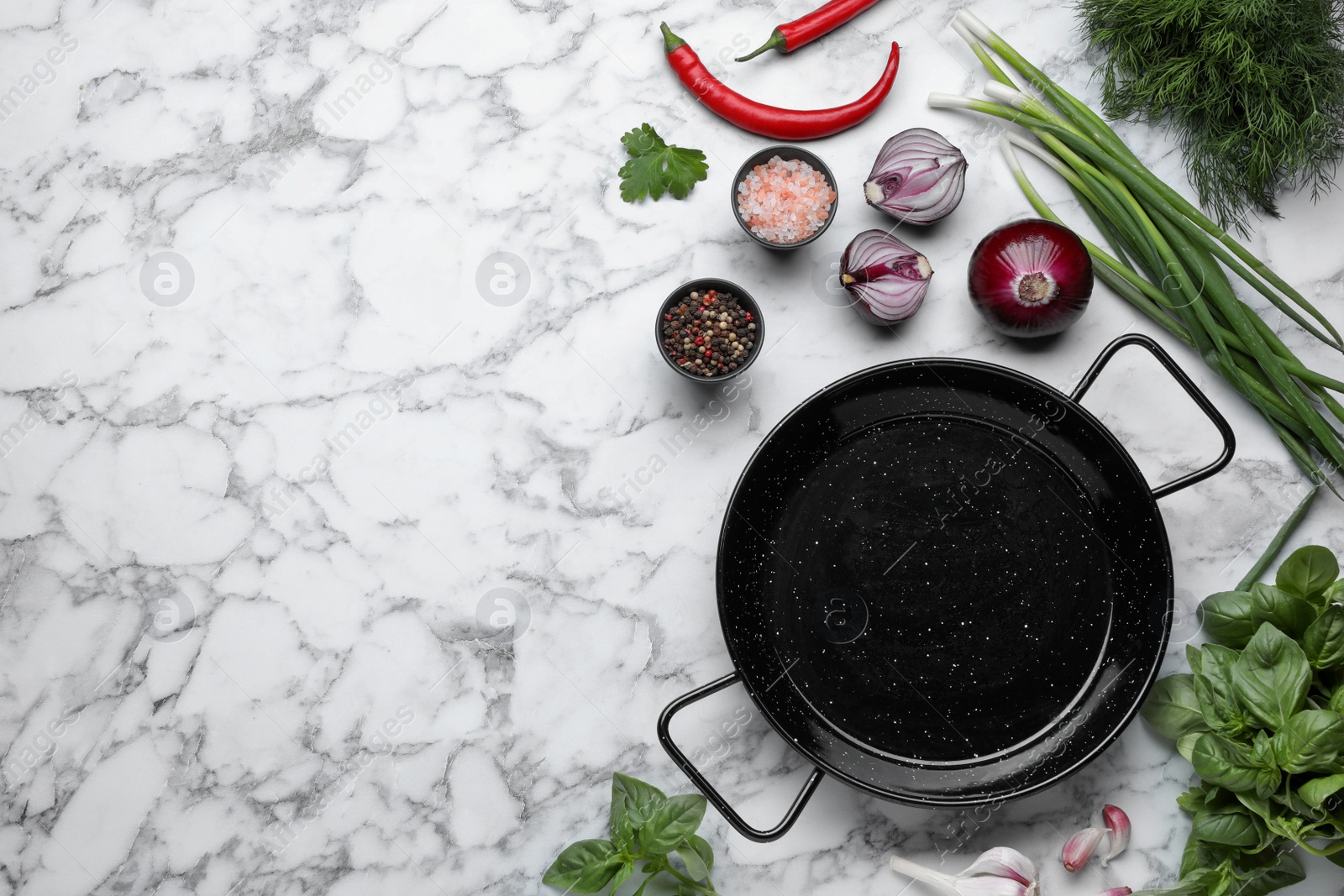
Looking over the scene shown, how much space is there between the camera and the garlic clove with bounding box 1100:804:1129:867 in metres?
1.15

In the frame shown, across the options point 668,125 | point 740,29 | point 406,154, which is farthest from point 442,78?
point 740,29

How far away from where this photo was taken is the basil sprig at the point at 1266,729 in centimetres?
99

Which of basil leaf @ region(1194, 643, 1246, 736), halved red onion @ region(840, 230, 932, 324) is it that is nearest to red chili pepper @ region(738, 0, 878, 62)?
halved red onion @ region(840, 230, 932, 324)

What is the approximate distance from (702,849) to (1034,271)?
0.84 metres

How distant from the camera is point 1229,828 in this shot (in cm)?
105

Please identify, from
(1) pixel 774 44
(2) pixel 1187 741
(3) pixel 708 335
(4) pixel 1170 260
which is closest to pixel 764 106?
(1) pixel 774 44

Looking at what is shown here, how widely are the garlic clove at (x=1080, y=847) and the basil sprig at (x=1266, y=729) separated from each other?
10 cm

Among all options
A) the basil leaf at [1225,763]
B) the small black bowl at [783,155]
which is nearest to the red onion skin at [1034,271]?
the small black bowl at [783,155]

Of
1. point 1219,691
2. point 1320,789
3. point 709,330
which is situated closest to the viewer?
point 1320,789

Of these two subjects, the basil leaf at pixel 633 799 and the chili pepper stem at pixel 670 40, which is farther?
the chili pepper stem at pixel 670 40

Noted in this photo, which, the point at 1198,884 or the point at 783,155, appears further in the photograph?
the point at 783,155

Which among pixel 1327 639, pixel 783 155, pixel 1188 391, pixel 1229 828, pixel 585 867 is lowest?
pixel 585 867

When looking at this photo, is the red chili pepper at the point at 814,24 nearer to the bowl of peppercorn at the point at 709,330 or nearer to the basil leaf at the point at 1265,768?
the bowl of peppercorn at the point at 709,330

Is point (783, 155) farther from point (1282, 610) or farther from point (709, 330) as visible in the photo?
point (1282, 610)
